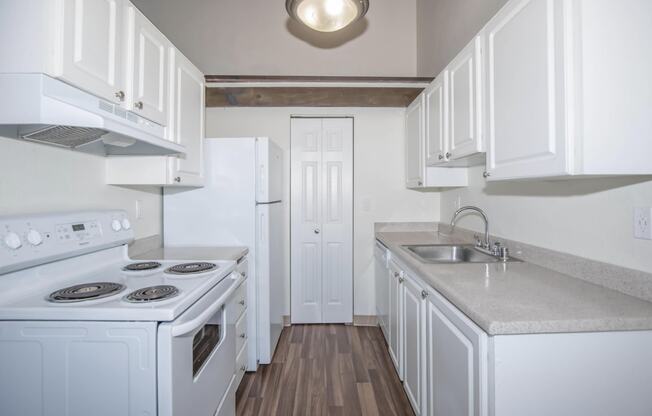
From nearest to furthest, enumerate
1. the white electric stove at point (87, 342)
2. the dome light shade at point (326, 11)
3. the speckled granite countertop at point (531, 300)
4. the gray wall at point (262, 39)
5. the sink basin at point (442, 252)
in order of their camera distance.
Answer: the speckled granite countertop at point (531, 300)
the white electric stove at point (87, 342)
the dome light shade at point (326, 11)
the sink basin at point (442, 252)
the gray wall at point (262, 39)

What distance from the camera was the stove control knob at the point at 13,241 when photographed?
1062 mm

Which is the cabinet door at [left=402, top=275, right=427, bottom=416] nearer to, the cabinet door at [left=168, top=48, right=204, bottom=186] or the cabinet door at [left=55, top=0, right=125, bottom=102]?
the cabinet door at [left=168, top=48, right=204, bottom=186]

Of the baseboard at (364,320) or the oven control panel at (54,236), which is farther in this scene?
the baseboard at (364,320)

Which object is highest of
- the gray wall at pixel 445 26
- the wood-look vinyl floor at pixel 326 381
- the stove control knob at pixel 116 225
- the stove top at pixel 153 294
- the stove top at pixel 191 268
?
the gray wall at pixel 445 26

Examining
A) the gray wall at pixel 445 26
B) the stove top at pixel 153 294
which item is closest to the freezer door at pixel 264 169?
the stove top at pixel 153 294

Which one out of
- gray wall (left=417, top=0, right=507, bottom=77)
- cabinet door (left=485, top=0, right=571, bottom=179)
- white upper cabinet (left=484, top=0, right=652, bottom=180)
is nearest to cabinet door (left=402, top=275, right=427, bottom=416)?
cabinet door (left=485, top=0, right=571, bottom=179)

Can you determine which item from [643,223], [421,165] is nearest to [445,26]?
[421,165]

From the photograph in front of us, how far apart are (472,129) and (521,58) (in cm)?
45

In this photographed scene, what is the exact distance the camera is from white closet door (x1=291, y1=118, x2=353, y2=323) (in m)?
3.06

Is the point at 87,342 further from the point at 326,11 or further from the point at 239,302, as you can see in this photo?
the point at 326,11

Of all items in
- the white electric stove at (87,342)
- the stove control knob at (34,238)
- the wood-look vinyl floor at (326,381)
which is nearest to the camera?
the white electric stove at (87,342)

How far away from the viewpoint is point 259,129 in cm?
306

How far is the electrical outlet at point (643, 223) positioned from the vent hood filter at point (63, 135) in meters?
2.03

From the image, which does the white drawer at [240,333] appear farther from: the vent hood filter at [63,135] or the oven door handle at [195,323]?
the vent hood filter at [63,135]
